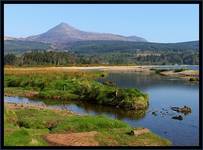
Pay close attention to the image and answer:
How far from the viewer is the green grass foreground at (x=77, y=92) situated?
18.5 meters

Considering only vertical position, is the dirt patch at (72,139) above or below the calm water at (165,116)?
above

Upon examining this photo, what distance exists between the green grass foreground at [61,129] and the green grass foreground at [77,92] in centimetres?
587

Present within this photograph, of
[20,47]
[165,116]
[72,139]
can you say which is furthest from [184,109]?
[20,47]

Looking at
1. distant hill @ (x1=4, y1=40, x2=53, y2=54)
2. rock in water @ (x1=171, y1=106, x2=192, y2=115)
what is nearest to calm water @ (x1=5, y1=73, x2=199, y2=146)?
rock in water @ (x1=171, y1=106, x2=192, y2=115)

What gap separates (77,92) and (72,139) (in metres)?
13.4

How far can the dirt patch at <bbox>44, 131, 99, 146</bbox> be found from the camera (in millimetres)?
8609

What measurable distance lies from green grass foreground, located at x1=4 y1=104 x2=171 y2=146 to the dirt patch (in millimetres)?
140

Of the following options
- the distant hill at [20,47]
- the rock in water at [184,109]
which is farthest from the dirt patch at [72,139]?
the distant hill at [20,47]

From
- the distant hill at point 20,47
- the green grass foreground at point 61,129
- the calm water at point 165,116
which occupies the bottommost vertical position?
the calm water at point 165,116

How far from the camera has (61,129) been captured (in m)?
10.6

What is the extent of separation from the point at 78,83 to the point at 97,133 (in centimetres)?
1477

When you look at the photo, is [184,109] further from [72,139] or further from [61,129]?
[72,139]

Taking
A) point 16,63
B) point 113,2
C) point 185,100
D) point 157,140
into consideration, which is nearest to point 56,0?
point 113,2

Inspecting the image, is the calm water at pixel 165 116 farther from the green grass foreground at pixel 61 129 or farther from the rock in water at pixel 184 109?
the green grass foreground at pixel 61 129
